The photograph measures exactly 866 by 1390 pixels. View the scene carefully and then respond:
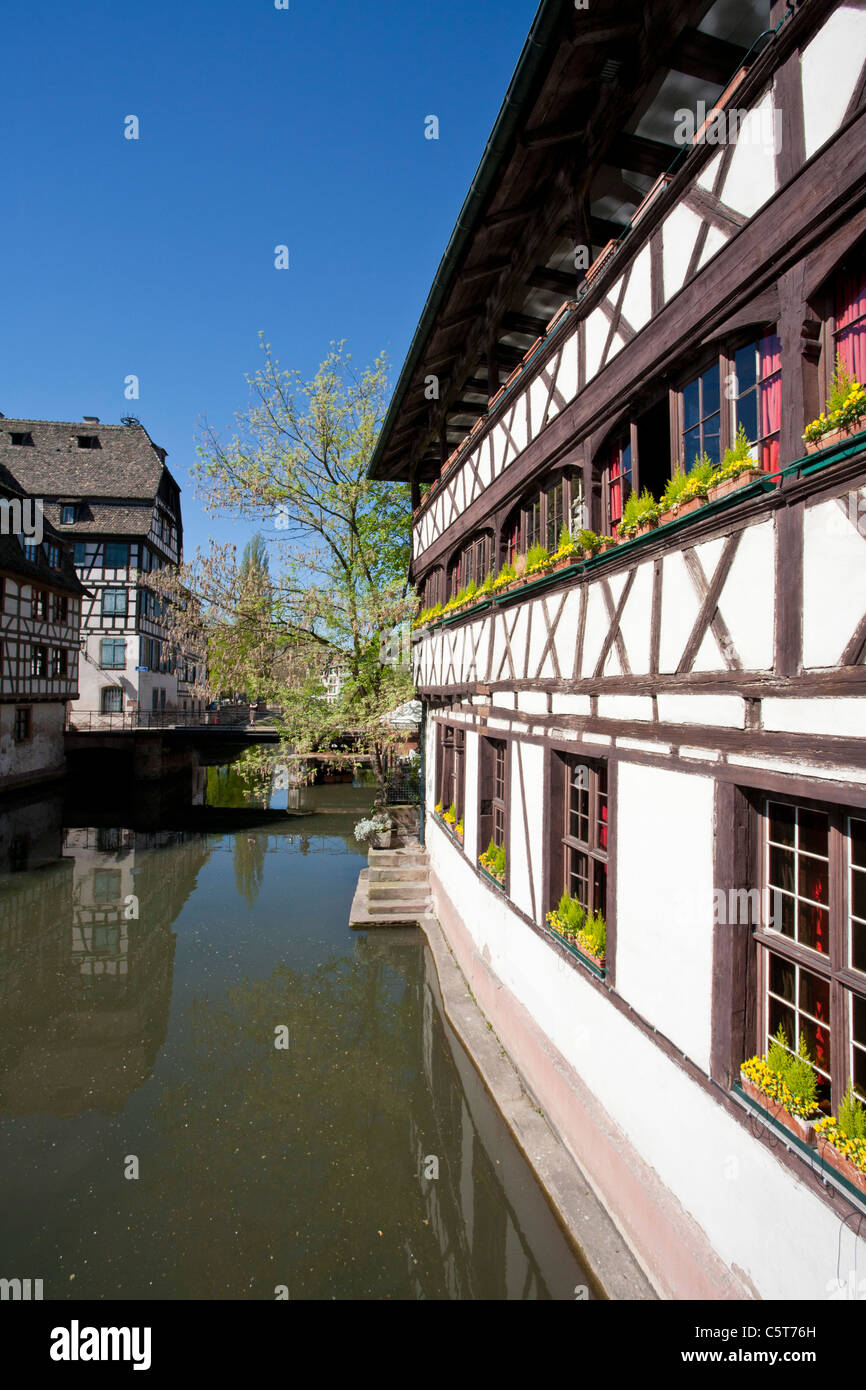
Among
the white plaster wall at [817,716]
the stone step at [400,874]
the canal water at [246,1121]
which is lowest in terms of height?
the canal water at [246,1121]

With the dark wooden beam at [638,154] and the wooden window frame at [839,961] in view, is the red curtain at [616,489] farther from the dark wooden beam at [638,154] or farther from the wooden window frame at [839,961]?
the wooden window frame at [839,961]

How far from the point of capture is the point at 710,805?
3766 mm

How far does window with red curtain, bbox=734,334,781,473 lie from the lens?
12.3 feet

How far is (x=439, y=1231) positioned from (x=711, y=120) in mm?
7598

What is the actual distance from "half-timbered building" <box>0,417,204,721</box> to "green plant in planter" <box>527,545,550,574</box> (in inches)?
1219

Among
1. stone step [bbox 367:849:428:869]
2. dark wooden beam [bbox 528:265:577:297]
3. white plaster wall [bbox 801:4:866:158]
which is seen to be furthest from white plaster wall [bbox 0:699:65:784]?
white plaster wall [bbox 801:4:866:158]

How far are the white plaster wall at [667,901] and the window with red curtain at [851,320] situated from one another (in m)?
2.11

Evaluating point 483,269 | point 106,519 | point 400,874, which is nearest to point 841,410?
point 483,269

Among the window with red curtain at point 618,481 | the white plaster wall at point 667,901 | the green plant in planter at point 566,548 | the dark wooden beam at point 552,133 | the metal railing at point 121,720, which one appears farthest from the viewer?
the metal railing at point 121,720

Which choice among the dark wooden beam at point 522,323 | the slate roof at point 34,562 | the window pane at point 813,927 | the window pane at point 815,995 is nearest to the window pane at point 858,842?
the window pane at point 813,927

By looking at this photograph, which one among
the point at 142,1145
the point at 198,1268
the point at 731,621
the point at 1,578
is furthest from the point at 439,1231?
the point at 1,578

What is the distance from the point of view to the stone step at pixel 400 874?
1322 centimetres

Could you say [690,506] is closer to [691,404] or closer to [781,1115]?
[691,404]
